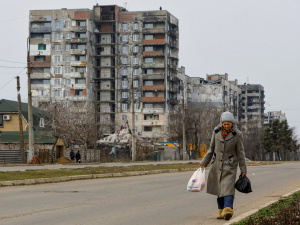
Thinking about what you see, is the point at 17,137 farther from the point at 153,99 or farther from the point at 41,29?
the point at 41,29

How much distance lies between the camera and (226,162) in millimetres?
9109

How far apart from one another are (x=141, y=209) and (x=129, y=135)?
69.6 meters

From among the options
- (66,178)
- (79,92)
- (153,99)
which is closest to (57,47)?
(79,92)

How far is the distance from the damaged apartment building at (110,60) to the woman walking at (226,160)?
111814 mm

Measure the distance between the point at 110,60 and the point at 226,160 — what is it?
11742 centimetres

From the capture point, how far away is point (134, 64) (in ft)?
407

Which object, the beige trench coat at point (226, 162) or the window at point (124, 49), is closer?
the beige trench coat at point (226, 162)

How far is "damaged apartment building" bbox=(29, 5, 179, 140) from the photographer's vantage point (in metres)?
123

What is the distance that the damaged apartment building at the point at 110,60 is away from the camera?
122688 millimetres

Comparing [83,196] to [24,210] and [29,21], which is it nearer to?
[24,210]

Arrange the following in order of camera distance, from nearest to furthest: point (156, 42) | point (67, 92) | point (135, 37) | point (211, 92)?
point (156, 42)
point (135, 37)
point (67, 92)
point (211, 92)

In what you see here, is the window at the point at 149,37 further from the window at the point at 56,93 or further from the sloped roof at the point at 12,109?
the sloped roof at the point at 12,109

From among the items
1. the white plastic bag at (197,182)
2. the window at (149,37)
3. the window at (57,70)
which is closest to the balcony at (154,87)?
the window at (149,37)

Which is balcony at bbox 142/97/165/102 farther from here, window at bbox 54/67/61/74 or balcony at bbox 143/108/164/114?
window at bbox 54/67/61/74
